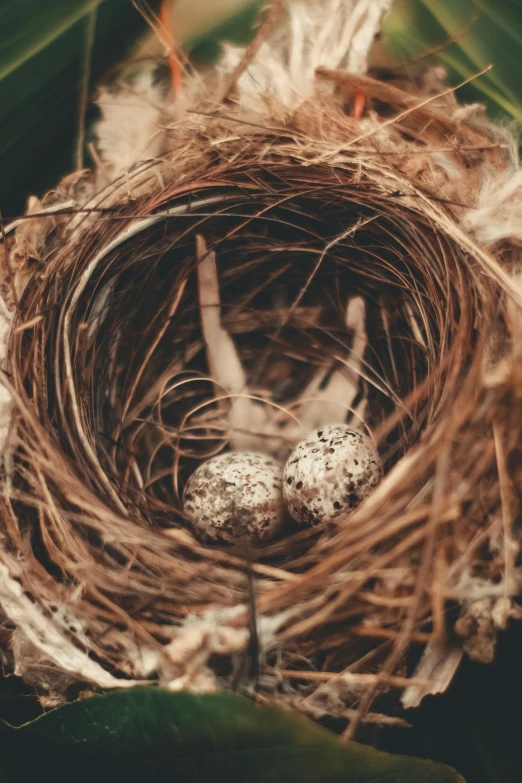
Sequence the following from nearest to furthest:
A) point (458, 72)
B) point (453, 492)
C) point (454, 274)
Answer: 1. point (453, 492)
2. point (454, 274)
3. point (458, 72)

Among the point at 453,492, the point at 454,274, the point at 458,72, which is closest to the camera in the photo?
the point at 453,492

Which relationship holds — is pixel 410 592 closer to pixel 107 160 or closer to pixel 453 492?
pixel 453 492

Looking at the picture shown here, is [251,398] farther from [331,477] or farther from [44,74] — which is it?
[44,74]

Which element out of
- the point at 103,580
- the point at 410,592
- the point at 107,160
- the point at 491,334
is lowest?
the point at 410,592

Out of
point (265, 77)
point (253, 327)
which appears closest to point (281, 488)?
point (253, 327)

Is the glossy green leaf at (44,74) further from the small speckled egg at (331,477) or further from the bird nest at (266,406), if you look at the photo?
the small speckled egg at (331,477)

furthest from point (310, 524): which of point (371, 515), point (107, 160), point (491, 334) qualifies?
point (107, 160)

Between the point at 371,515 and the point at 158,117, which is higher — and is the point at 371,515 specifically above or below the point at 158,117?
below

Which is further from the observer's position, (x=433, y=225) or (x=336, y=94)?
(x=336, y=94)
